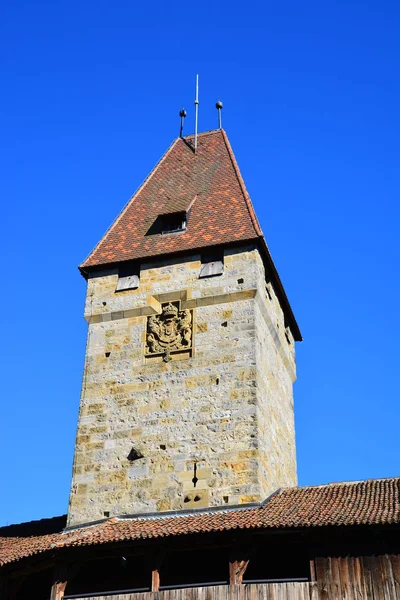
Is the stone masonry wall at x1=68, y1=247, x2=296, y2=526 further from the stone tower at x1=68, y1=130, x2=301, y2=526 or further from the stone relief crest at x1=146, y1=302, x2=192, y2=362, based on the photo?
the stone relief crest at x1=146, y1=302, x2=192, y2=362

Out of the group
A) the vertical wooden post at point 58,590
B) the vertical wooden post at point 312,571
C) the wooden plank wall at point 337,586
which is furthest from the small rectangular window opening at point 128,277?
the vertical wooden post at point 312,571

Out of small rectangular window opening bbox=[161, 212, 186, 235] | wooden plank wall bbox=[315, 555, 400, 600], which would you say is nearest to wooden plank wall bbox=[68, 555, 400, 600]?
wooden plank wall bbox=[315, 555, 400, 600]

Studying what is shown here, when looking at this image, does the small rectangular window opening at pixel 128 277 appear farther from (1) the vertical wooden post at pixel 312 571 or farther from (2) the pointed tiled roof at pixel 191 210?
(1) the vertical wooden post at pixel 312 571

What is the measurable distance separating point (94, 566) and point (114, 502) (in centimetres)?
154

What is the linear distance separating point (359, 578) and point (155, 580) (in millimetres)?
2915

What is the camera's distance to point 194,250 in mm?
17234

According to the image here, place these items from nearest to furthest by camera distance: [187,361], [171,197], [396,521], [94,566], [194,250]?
1. [396,521]
2. [94,566]
3. [187,361]
4. [194,250]
5. [171,197]

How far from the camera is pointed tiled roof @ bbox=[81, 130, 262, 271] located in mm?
17531

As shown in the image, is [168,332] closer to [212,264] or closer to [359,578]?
[212,264]

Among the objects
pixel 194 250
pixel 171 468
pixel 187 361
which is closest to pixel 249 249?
pixel 194 250

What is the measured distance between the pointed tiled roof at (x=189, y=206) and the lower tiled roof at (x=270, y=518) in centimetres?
535

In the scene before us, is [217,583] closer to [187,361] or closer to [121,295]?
[187,361]

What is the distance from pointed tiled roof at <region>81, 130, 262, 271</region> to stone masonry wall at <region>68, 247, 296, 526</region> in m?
0.48

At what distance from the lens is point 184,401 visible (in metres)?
15.6
